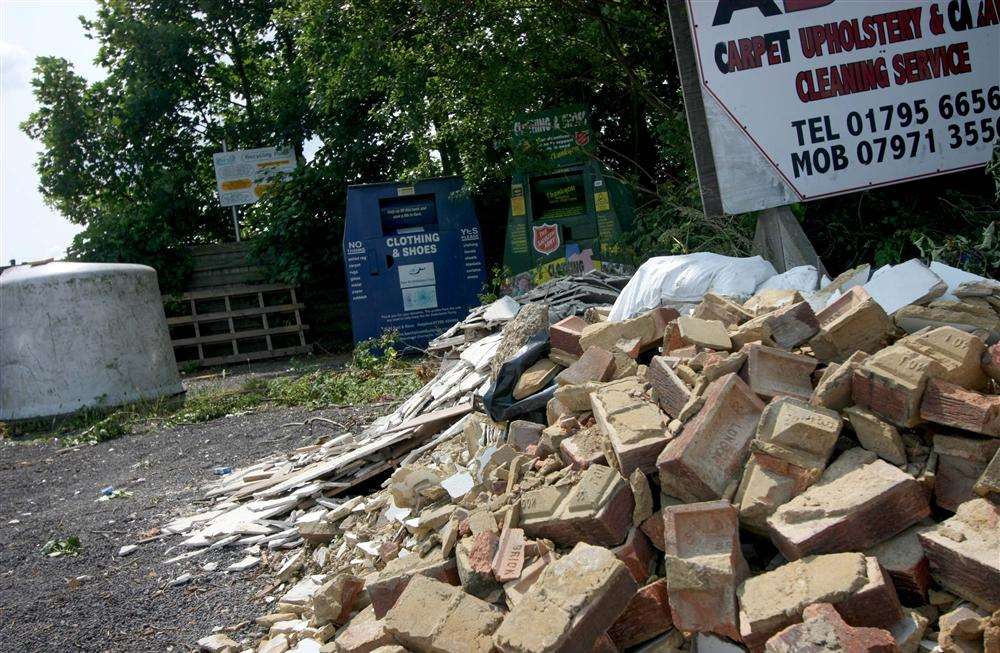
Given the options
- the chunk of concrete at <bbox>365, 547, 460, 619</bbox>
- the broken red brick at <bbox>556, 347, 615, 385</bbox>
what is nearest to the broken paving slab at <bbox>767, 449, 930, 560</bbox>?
the chunk of concrete at <bbox>365, 547, 460, 619</bbox>

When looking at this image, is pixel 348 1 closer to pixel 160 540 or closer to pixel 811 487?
pixel 160 540

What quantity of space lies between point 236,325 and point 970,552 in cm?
1266

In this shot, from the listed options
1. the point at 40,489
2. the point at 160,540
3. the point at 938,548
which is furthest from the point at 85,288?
the point at 938,548

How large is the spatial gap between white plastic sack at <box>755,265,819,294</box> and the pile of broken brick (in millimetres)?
789

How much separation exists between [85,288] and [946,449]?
9233 mm

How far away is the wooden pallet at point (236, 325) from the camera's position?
13.5 m

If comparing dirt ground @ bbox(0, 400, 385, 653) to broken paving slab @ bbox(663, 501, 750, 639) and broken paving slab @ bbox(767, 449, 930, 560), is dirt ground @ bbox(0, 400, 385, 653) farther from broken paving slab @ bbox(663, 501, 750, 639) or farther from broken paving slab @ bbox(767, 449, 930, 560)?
broken paving slab @ bbox(767, 449, 930, 560)

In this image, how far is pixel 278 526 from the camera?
523cm

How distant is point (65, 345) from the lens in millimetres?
9672

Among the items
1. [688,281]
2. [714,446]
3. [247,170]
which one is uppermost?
[247,170]

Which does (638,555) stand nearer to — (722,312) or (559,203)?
(722,312)

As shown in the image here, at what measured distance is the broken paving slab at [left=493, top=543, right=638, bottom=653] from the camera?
266cm

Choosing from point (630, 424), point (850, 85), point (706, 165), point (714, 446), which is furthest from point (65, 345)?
point (714, 446)

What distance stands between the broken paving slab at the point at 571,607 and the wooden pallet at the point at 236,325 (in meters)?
11.0
